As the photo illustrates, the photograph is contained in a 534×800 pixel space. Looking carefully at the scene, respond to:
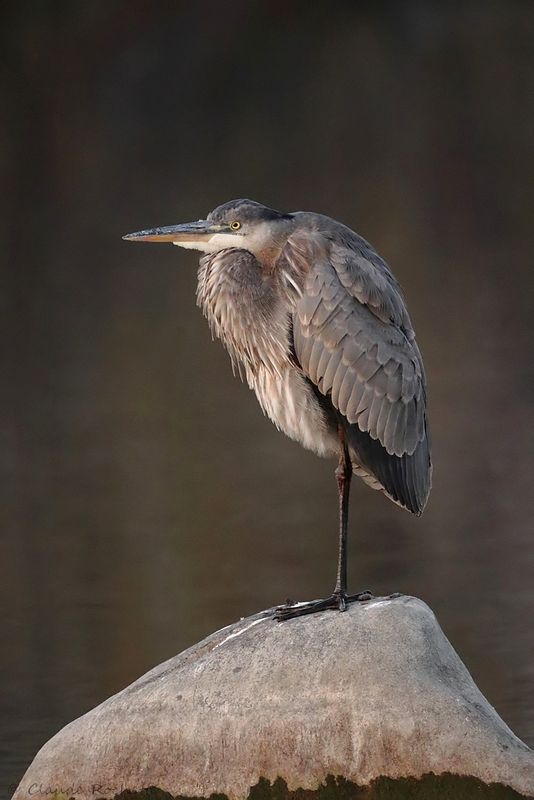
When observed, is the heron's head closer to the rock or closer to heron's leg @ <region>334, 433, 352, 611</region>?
heron's leg @ <region>334, 433, 352, 611</region>

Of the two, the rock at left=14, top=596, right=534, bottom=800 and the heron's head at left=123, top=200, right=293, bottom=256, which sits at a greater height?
the heron's head at left=123, top=200, right=293, bottom=256

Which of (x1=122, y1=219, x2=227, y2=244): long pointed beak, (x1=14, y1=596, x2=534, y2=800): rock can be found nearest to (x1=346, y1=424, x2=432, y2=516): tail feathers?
(x1=14, y1=596, x2=534, y2=800): rock

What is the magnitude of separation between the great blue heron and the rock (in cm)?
56

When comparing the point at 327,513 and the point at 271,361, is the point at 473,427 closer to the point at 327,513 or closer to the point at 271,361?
the point at 327,513

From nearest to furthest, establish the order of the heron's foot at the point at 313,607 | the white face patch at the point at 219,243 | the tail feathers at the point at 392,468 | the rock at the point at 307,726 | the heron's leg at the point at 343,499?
the rock at the point at 307,726, the heron's foot at the point at 313,607, the heron's leg at the point at 343,499, the tail feathers at the point at 392,468, the white face patch at the point at 219,243

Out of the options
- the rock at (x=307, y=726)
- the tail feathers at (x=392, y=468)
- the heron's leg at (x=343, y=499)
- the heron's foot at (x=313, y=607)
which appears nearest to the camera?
the rock at (x=307, y=726)

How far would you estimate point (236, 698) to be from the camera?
561 centimetres

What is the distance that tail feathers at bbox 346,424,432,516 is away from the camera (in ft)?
21.0

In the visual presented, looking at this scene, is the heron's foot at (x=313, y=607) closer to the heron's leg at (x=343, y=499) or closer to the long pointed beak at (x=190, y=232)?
the heron's leg at (x=343, y=499)

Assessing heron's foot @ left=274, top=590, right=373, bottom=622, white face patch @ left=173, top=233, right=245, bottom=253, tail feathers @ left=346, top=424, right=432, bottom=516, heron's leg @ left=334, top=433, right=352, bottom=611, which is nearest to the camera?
heron's foot @ left=274, top=590, right=373, bottom=622

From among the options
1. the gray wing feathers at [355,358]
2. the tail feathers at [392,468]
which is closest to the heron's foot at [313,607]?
the tail feathers at [392,468]

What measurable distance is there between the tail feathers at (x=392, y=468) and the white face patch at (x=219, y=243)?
81cm

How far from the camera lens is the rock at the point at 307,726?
5402 mm

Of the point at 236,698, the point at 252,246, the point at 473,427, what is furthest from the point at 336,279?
the point at 473,427
